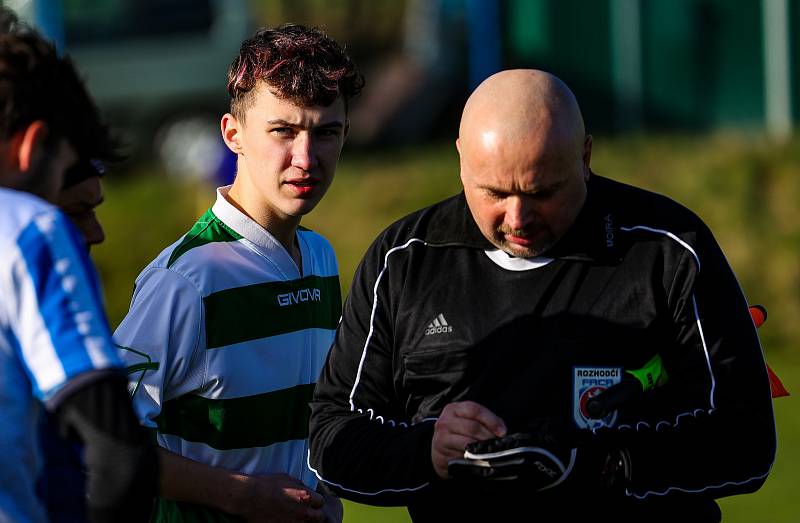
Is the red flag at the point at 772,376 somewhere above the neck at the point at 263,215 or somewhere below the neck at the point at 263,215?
below

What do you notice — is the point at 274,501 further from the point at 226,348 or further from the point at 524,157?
the point at 524,157

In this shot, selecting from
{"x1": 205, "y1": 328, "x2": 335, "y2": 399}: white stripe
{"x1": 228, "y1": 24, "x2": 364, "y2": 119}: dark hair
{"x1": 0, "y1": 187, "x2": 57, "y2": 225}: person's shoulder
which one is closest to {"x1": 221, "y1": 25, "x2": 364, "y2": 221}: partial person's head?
{"x1": 228, "y1": 24, "x2": 364, "y2": 119}: dark hair

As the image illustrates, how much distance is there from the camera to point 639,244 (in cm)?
296

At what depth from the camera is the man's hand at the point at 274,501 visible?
3.40 metres

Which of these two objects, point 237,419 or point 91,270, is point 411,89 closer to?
point 237,419

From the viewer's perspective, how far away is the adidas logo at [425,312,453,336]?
2979 mm

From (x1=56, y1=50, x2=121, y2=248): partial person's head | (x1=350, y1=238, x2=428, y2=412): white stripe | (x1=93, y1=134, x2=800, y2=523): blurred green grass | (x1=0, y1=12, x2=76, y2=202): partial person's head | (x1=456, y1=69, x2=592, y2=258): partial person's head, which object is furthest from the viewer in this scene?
(x1=93, y1=134, x2=800, y2=523): blurred green grass

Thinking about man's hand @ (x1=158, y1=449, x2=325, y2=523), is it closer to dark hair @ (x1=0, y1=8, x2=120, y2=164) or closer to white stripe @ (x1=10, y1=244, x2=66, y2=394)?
dark hair @ (x1=0, y1=8, x2=120, y2=164)

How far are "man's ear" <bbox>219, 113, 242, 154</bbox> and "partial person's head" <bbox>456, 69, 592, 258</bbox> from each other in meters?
0.99

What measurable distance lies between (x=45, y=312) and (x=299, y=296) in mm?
1561

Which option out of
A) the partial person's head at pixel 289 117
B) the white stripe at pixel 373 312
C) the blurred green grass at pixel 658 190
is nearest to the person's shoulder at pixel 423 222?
the white stripe at pixel 373 312

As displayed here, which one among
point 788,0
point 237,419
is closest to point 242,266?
point 237,419

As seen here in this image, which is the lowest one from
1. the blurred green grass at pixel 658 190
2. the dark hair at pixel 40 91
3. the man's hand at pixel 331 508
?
the blurred green grass at pixel 658 190

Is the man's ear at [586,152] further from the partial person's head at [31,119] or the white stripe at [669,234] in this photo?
the partial person's head at [31,119]
